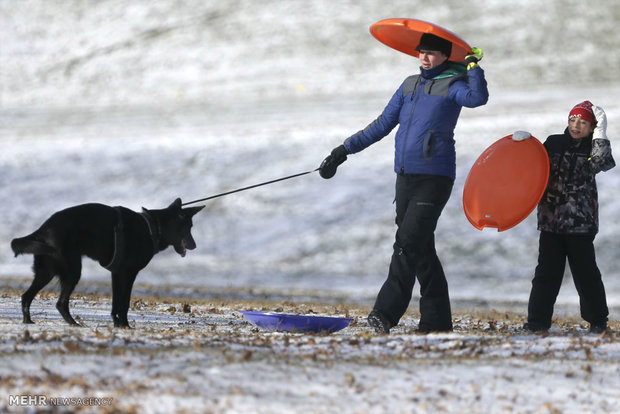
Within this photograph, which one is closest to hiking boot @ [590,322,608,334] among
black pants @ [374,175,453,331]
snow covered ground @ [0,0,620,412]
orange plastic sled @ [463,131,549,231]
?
snow covered ground @ [0,0,620,412]

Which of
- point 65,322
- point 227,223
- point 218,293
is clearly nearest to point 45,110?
point 227,223

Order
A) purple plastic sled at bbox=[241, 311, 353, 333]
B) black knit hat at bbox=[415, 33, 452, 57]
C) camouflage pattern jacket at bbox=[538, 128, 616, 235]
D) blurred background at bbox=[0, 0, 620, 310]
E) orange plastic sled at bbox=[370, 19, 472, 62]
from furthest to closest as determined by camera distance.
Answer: blurred background at bbox=[0, 0, 620, 310] < camouflage pattern jacket at bbox=[538, 128, 616, 235] < purple plastic sled at bbox=[241, 311, 353, 333] < black knit hat at bbox=[415, 33, 452, 57] < orange plastic sled at bbox=[370, 19, 472, 62]

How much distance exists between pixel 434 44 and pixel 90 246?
10.6 ft

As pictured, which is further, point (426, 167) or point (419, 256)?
point (419, 256)

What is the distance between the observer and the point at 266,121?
78.8 ft

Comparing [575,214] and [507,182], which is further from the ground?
[507,182]

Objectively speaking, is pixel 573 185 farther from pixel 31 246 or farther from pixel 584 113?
pixel 31 246

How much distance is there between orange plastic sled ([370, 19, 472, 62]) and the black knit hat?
55mm

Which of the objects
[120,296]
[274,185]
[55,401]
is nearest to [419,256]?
[120,296]

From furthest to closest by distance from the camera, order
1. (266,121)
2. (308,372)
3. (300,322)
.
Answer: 1. (266,121)
2. (300,322)
3. (308,372)

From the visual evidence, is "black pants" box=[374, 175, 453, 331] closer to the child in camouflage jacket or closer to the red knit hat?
the child in camouflage jacket

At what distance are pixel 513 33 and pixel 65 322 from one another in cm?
2672

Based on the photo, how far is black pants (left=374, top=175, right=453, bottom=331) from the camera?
6719 millimetres

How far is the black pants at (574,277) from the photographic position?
726 cm
